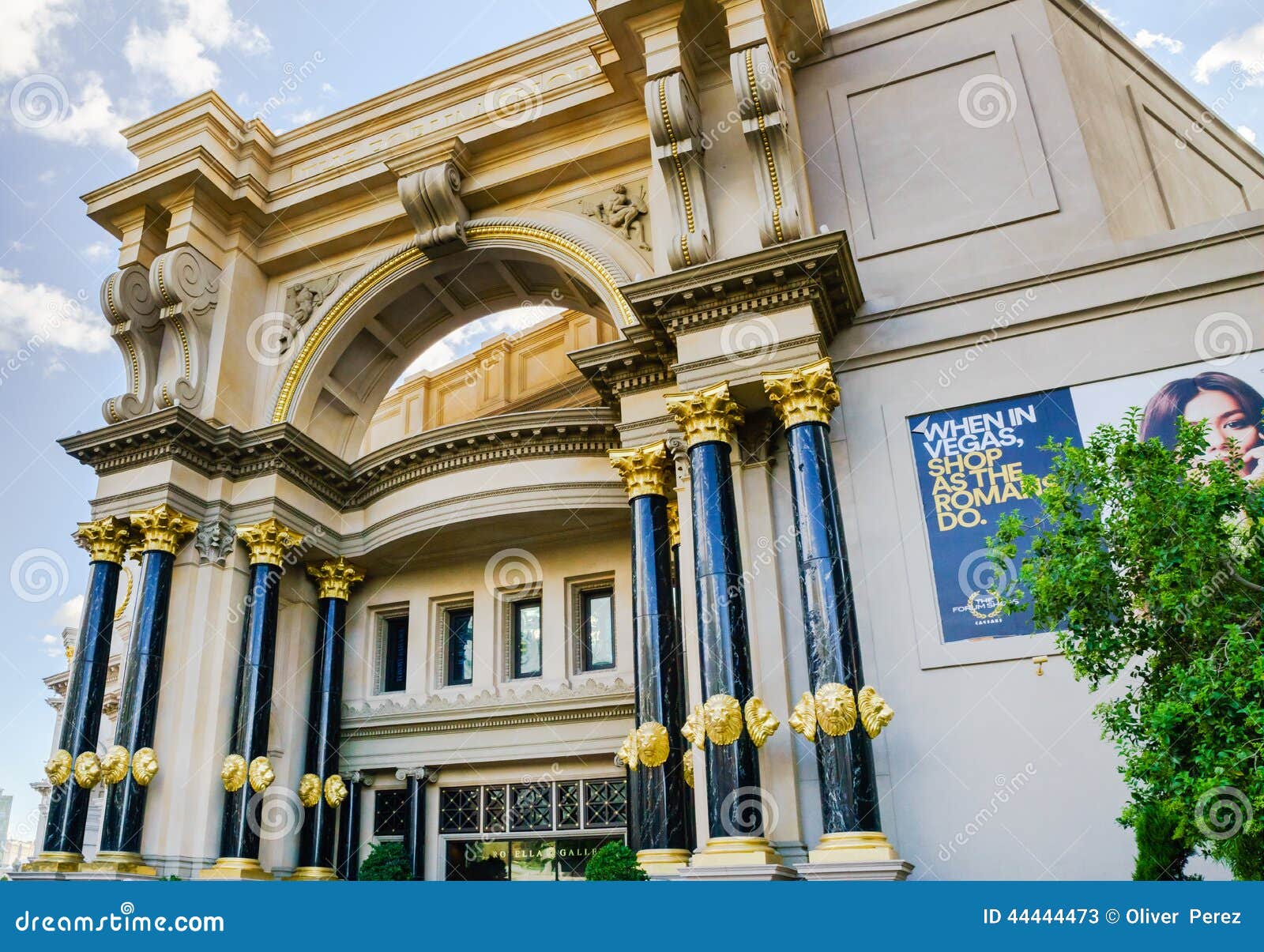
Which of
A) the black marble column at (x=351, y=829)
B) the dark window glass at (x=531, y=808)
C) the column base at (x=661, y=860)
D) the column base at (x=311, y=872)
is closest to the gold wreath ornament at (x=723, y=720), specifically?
the column base at (x=661, y=860)

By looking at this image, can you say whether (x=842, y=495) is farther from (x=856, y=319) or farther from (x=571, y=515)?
(x=571, y=515)

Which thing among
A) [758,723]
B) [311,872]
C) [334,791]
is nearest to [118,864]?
[311,872]

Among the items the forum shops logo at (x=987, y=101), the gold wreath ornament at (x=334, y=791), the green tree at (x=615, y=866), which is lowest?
the green tree at (x=615, y=866)

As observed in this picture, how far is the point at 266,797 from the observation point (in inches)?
698

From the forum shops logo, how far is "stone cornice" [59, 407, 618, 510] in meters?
8.10

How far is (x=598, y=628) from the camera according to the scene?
1944cm

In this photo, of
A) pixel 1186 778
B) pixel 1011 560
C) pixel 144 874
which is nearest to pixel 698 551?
pixel 1011 560

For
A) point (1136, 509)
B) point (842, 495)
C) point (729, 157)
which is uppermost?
point (729, 157)

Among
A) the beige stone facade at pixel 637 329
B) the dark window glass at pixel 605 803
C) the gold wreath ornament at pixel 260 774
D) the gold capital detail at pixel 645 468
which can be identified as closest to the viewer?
the beige stone facade at pixel 637 329

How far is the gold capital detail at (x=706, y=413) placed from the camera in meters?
14.0

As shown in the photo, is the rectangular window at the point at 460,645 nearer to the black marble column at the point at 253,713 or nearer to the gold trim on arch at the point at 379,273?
the black marble column at the point at 253,713

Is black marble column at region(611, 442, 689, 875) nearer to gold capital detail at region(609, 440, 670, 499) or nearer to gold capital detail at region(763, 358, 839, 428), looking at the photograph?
gold capital detail at region(609, 440, 670, 499)

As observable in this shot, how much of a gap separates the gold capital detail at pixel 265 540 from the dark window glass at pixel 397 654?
3.48m

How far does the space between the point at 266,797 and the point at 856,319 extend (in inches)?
541
